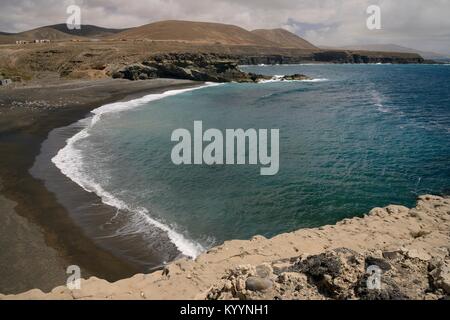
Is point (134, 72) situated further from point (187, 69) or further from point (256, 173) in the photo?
point (256, 173)

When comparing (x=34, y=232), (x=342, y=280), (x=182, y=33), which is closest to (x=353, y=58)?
(x=182, y=33)

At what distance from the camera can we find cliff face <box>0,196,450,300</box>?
7449 millimetres

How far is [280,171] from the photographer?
2109 centimetres

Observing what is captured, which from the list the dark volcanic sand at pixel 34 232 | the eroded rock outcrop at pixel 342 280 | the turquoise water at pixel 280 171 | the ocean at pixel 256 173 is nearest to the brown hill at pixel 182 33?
the turquoise water at pixel 280 171

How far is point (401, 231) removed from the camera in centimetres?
1259

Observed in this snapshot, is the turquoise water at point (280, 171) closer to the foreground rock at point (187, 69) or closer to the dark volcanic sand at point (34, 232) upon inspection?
the dark volcanic sand at point (34, 232)

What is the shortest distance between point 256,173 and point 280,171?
1358 mm

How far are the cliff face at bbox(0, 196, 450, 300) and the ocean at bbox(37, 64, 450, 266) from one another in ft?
8.43

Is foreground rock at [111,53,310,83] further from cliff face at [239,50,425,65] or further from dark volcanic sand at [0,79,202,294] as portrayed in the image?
cliff face at [239,50,425,65]

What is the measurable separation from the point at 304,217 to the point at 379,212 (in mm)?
2893

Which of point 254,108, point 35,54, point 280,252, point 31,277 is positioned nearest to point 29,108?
point 254,108

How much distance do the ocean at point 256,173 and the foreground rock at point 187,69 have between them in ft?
118

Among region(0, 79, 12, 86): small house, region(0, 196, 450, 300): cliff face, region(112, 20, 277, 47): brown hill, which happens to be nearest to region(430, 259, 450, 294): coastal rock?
region(0, 196, 450, 300): cliff face
